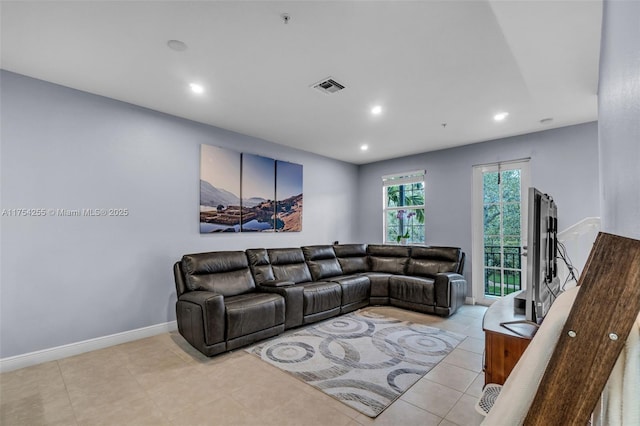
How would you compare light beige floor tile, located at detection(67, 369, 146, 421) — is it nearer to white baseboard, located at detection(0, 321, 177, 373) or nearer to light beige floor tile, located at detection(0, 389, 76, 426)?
light beige floor tile, located at detection(0, 389, 76, 426)

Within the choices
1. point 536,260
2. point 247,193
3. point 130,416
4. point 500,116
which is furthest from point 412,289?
point 130,416

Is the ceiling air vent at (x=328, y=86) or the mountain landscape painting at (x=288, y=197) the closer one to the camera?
the ceiling air vent at (x=328, y=86)

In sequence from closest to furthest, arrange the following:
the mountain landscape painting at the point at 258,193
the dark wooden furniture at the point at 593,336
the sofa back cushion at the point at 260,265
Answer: the dark wooden furniture at the point at 593,336 → the sofa back cushion at the point at 260,265 → the mountain landscape painting at the point at 258,193

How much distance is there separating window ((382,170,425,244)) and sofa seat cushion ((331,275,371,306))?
1.56 m

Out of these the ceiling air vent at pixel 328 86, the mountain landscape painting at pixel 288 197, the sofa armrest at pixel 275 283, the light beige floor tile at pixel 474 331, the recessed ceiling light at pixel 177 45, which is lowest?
the light beige floor tile at pixel 474 331

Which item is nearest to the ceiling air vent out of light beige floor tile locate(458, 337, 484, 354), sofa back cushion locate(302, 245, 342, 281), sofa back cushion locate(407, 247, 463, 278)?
sofa back cushion locate(302, 245, 342, 281)

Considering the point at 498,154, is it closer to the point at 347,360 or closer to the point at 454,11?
the point at 454,11

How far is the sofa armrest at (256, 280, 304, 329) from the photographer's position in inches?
135

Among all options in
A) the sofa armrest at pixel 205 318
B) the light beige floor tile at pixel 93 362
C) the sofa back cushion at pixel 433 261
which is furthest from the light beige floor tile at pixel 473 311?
the light beige floor tile at pixel 93 362

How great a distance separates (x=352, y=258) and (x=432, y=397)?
3130 millimetres

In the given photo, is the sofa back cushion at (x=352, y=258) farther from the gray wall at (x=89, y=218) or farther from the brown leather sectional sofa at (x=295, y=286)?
the gray wall at (x=89, y=218)

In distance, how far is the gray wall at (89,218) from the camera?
267 centimetres

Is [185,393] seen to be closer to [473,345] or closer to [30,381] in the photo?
[30,381]

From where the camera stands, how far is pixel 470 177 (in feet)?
16.0
